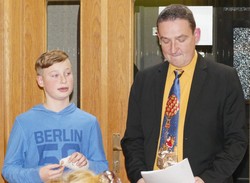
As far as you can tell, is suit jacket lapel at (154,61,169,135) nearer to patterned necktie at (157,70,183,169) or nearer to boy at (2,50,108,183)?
patterned necktie at (157,70,183,169)

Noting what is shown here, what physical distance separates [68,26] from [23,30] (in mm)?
253

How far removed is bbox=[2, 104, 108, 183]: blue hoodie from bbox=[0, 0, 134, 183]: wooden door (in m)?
0.49

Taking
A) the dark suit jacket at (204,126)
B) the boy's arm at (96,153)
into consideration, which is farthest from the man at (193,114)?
the boy's arm at (96,153)

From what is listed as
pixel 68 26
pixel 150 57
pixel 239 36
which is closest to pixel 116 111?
pixel 150 57

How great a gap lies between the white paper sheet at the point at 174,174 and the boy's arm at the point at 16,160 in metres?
0.58

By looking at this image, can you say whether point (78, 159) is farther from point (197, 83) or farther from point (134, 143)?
point (197, 83)

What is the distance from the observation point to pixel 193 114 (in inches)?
87.6

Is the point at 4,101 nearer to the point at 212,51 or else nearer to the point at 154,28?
the point at 154,28

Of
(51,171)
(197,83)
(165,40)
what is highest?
(165,40)

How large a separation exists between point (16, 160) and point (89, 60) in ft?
2.73

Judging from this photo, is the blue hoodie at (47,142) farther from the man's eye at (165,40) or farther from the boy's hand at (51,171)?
the man's eye at (165,40)

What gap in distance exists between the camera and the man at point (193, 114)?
215 cm

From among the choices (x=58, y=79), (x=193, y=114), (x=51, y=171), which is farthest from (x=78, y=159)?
(x=193, y=114)

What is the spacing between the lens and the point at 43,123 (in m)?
2.45
